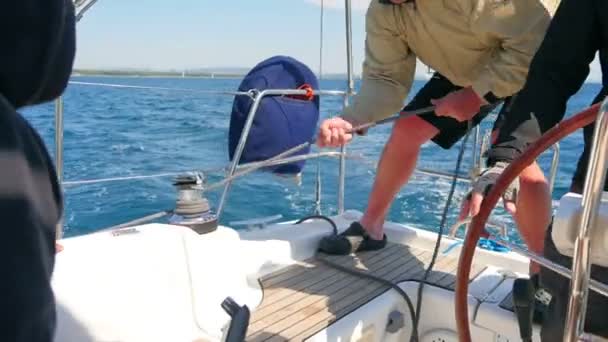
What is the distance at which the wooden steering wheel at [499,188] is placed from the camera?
0.59 meters

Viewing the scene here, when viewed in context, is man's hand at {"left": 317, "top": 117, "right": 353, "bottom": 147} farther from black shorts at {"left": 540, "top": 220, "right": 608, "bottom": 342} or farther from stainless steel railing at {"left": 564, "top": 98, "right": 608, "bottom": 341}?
stainless steel railing at {"left": 564, "top": 98, "right": 608, "bottom": 341}

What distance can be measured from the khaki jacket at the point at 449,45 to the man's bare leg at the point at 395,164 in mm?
84

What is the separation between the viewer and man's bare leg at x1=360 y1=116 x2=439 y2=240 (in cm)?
185

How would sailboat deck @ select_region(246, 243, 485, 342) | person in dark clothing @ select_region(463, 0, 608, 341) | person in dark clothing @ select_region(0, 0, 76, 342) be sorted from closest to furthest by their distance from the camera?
person in dark clothing @ select_region(0, 0, 76, 342)
person in dark clothing @ select_region(463, 0, 608, 341)
sailboat deck @ select_region(246, 243, 485, 342)

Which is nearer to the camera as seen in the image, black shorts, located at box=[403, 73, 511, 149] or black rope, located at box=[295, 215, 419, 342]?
black rope, located at box=[295, 215, 419, 342]

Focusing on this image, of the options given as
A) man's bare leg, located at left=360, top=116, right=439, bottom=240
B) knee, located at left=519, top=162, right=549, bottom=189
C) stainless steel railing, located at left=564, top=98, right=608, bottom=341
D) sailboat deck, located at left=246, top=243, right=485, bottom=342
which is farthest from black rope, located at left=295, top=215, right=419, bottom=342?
stainless steel railing, located at left=564, top=98, right=608, bottom=341

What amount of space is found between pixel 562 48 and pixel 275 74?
127 centimetres

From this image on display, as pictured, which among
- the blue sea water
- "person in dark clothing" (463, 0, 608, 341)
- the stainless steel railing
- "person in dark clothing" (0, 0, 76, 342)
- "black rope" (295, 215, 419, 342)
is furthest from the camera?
the blue sea water

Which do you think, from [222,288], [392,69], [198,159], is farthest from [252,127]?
[198,159]

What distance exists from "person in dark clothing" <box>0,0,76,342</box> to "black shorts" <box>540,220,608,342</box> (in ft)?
1.97

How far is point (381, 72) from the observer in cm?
182

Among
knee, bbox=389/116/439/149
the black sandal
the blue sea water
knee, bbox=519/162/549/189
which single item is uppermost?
knee, bbox=389/116/439/149

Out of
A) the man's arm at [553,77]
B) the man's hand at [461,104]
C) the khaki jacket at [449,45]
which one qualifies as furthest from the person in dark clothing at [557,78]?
the man's hand at [461,104]

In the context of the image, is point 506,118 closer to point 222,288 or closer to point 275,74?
point 222,288
